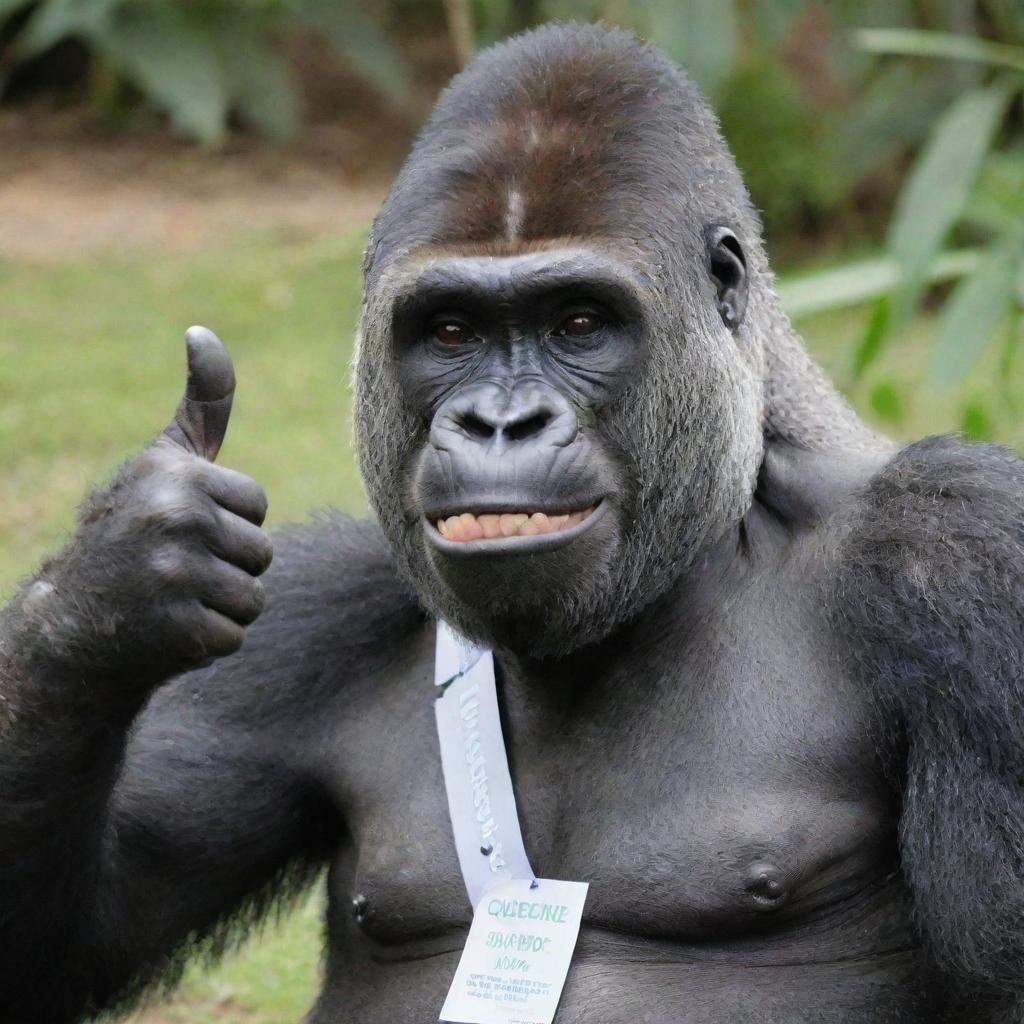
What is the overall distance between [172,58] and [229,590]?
1013cm

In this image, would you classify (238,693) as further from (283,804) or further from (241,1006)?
(241,1006)

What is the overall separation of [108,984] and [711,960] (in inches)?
53.8

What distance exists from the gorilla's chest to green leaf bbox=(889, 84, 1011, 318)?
3.36m

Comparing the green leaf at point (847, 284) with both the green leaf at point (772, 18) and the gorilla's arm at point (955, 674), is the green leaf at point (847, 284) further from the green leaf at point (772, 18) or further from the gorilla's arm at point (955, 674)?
the green leaf at point (772, 18)

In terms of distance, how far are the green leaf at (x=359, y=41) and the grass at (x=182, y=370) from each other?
146 cm

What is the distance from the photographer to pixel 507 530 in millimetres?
3328

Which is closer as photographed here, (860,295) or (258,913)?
(258,913)

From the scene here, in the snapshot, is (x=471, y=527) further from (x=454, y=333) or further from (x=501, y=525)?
(x=454, y=333)

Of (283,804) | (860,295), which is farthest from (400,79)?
(283,804)

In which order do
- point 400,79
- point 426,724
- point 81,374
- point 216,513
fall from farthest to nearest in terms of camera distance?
point 400,79
point 81,374
point 426,724
point 216,513

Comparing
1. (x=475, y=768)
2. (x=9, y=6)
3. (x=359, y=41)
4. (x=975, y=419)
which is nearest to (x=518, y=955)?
(x=475, y=768)

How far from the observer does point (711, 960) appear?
3.53m

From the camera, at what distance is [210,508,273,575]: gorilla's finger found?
336cm

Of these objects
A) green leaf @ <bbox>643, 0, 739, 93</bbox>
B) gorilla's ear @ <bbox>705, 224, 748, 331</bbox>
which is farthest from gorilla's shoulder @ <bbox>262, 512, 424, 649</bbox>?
green leaf @ <bbox>643, 0, 739, 93</bbox>
